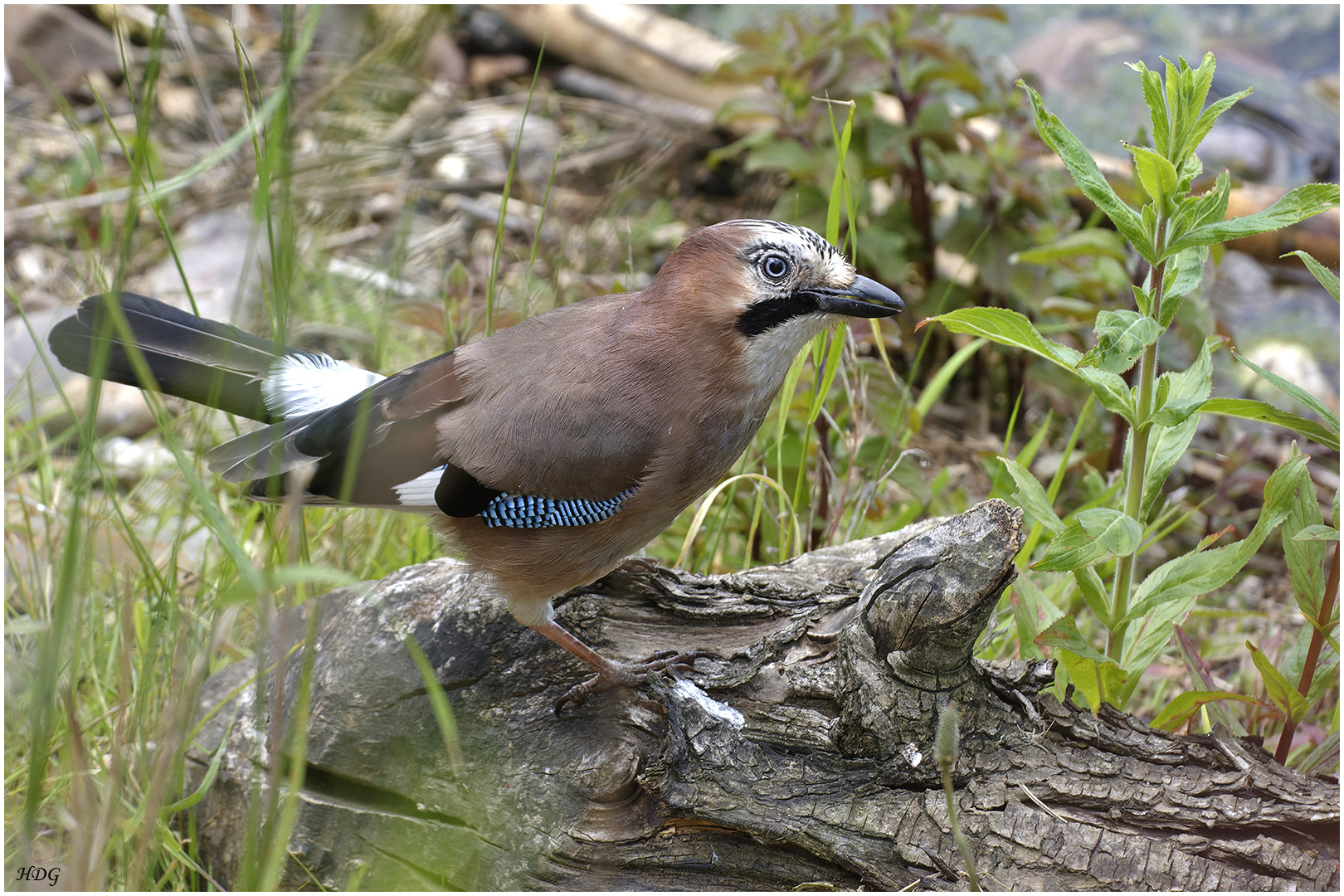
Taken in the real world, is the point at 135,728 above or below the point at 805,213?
below

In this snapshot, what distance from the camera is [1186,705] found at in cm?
261

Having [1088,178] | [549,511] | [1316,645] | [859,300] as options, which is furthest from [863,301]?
[1316,645]

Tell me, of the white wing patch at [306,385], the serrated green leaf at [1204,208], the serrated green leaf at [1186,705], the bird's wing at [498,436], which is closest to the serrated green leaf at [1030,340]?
the serrated green leaf at [1204,208]

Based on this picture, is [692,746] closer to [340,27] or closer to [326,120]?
[326,120]

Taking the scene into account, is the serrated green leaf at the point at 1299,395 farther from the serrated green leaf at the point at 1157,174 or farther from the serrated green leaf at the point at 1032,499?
the serrated green leaf at the point at 1032,499

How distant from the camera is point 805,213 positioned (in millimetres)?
4855

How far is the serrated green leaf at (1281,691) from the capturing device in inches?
100

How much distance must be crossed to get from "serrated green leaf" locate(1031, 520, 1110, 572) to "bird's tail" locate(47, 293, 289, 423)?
2.14 meters

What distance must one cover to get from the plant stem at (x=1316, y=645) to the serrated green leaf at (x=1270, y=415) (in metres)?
0.28

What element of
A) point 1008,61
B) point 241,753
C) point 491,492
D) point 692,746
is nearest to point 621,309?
point 491,492

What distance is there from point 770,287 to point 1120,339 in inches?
40.0

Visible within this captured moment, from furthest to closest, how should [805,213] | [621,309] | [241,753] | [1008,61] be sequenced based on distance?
[1008,61] < [805,213] < [621,309] < [241,753]

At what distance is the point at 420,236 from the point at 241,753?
12.4 ft

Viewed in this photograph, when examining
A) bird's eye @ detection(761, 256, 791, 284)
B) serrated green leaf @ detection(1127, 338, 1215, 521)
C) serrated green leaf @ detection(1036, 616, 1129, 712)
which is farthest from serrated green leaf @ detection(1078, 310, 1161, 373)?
bird's eye @ detection(761, 256, 791, 284)
